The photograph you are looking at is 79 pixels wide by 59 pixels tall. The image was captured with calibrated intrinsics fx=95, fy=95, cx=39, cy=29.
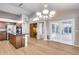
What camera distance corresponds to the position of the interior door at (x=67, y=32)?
2.22m

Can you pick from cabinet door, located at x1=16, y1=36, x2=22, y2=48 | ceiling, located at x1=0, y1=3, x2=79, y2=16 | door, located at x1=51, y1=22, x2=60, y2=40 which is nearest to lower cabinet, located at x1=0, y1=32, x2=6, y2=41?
cabinet door, located at x1=16, y1=36, x2=22, y2=48

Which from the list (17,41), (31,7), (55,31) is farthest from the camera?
(17,41)

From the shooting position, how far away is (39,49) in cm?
225

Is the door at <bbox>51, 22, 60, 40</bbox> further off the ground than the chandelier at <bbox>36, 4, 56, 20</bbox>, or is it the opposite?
the chandelier at <bbox>36, 4, 56, 20</bbox>

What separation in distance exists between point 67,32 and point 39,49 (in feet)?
2.55

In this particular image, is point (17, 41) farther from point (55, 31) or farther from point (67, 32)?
point (67, 32)

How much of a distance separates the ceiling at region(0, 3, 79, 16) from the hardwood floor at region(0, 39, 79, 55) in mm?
736

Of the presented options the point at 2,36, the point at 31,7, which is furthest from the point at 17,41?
the point at 31,7

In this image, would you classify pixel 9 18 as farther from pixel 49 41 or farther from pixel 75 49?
pixel 75 49

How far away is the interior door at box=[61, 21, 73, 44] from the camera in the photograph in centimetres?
222

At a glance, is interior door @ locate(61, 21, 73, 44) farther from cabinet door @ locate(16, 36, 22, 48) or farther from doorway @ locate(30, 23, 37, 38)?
cabinet door @ locate(16, 36, 22, 48)

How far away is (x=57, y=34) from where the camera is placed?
236cm

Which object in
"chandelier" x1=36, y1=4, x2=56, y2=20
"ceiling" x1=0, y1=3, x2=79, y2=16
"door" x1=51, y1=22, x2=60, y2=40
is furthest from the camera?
"door" x1=51, y1=22, x2=60, y2=40
